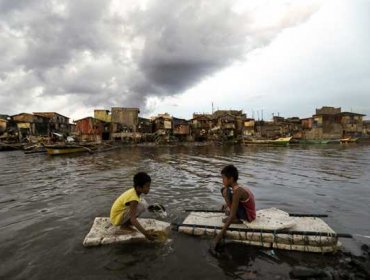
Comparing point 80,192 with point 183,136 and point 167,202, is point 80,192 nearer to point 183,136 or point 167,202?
point 167,202

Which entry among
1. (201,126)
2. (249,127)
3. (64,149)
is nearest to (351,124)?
(249,127)

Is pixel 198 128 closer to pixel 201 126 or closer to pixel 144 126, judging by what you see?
pixel 201 126

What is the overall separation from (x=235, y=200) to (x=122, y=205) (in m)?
2.35

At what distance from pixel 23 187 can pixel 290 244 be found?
1231 centimetres

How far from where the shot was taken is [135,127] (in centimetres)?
6812

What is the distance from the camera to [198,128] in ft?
243

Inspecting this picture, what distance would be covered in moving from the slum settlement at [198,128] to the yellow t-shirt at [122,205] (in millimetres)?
55518

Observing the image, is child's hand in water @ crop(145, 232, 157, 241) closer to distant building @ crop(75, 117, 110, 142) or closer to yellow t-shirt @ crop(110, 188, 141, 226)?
yellow t-shirt @ crop(110, 188, 141, 226)

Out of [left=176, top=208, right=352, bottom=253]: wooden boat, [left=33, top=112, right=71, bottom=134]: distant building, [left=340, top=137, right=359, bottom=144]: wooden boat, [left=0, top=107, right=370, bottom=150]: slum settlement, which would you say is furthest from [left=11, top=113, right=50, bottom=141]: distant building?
[left=340, top=137, right=359, bottom=144]: wooden boat

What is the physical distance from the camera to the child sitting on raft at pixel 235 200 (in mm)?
5844

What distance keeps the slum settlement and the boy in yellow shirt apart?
5548 centimetres

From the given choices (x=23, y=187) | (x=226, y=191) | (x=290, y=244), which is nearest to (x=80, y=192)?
(x=23, y=187)

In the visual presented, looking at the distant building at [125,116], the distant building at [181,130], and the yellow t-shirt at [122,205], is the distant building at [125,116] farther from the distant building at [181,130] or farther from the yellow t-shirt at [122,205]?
the yellow t-shirt at [122,205]

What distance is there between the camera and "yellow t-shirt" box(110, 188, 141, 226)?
5.91 meters
